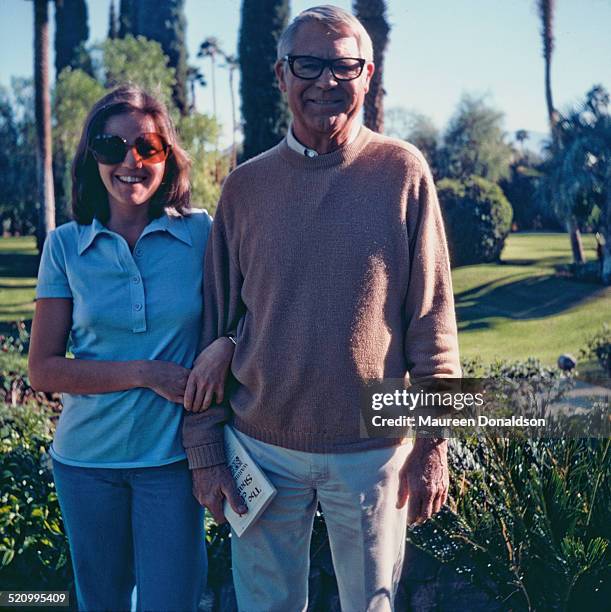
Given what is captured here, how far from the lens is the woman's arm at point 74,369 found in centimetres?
Answer: 220

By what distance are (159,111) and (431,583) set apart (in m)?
2.09

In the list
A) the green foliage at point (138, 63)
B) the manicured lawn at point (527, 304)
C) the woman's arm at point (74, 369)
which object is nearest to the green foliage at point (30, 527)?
the woman's arm at point (74, 369)

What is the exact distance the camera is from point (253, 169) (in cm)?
227

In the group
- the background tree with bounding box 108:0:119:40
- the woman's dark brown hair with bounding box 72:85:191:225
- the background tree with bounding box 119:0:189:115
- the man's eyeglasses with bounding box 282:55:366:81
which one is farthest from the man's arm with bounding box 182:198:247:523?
the background tree with bounding box 108:0:119:40

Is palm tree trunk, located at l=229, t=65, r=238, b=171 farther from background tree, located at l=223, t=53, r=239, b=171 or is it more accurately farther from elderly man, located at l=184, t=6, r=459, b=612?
elderly man, located at l=184, t=6, r=459, b=612

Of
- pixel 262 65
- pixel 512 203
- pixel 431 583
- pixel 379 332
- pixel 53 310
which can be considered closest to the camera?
pixel 379 332

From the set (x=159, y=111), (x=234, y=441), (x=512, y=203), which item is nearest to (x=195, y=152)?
(x=512, y=203)

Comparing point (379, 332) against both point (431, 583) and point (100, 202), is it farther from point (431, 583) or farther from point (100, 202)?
point (431, 583)

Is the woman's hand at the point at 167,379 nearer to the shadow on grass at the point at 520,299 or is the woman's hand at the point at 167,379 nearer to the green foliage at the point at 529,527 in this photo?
the green foliage at the point at 529,527

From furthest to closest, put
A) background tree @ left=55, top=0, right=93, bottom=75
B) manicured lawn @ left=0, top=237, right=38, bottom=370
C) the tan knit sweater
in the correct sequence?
manicured lawn @ left=0, top=237, right=38, bottom=370 → background tree @ left=55, top=0, right=93, bottom=75 → the tan knit sweater

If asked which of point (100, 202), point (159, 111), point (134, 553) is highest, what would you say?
point (159, 111)

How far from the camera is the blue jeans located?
2230mm

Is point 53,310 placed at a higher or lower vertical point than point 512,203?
lower

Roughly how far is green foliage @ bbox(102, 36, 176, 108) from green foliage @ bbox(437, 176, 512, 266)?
1.94 meters
